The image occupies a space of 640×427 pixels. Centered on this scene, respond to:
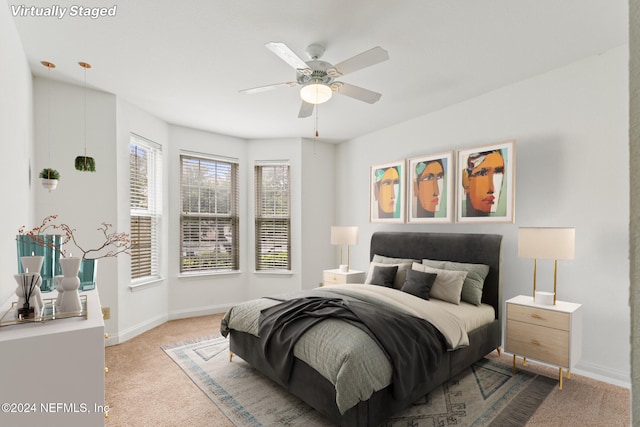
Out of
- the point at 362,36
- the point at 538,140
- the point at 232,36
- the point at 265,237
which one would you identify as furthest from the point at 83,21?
the point at 538,140

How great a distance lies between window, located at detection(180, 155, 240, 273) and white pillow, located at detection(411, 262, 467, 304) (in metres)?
3.24

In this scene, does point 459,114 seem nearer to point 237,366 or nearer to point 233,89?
point 233,89

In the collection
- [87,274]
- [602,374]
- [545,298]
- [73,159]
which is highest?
[73,159]

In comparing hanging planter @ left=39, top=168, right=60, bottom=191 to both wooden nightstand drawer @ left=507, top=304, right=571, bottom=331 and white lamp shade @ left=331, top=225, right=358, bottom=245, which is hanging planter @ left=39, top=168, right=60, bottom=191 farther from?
wooden nightstand drawer @ left=507, top=304, right=571, bottom=331

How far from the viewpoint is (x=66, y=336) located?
1.32 meters

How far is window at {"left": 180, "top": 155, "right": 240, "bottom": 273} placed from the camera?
16.3 ft

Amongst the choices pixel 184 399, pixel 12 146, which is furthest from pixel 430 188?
pixel 12 146

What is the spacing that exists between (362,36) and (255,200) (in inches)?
136

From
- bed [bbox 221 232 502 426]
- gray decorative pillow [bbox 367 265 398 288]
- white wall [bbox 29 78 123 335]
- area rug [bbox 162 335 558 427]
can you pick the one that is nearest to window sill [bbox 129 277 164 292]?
white wall [bbox 29 78 123 335]

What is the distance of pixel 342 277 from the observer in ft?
15.4

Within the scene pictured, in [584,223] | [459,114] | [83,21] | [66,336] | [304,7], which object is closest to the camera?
[66,336]

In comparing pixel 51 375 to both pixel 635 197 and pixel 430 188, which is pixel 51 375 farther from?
pixel 430 188

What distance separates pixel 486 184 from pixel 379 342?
225 cm

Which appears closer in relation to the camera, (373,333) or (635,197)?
(635,197)
